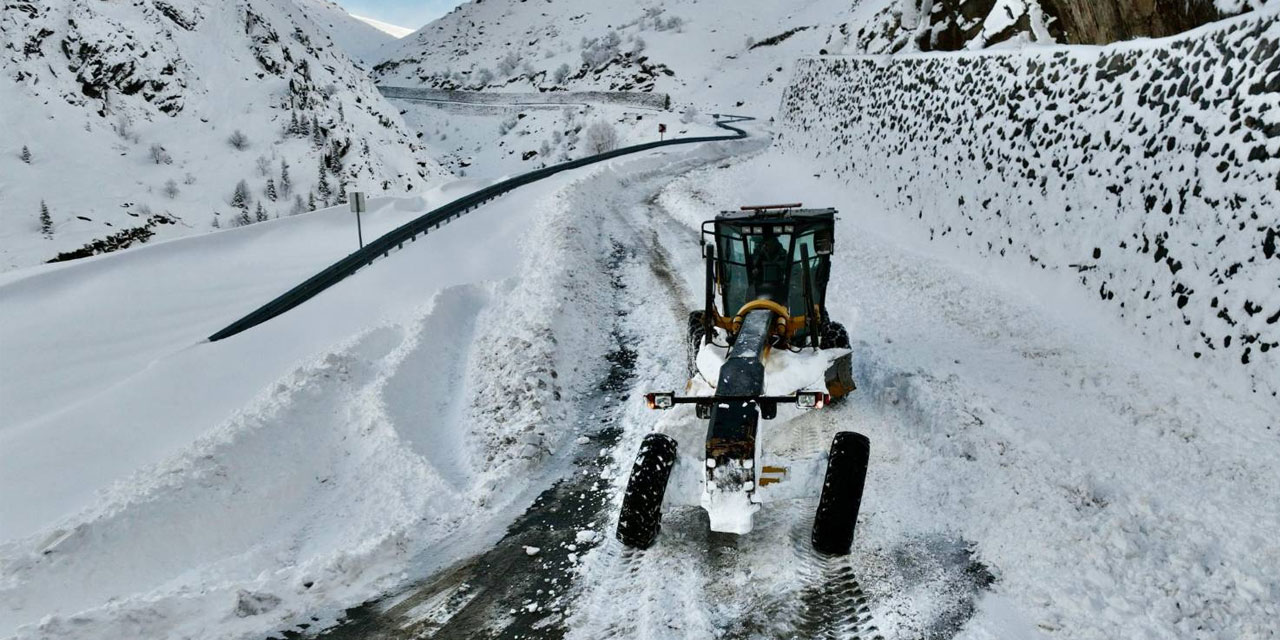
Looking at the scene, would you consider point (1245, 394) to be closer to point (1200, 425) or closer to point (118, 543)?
point (1200, 425)

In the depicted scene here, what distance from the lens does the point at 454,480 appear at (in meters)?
7.66

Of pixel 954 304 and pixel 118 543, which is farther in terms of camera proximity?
pixel 954 304

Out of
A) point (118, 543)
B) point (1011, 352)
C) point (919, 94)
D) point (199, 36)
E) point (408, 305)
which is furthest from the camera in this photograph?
point (199, 36)

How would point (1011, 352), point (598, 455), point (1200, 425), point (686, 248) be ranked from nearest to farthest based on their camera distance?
point (1200, 425), point (598, 455), point (1011, 352), point (686, 248)

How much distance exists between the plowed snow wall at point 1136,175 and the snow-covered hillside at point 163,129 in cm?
2518

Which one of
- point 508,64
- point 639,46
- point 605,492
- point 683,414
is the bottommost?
point 605,492

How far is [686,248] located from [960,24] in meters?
11.0

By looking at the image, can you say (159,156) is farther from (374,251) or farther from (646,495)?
(646,495)

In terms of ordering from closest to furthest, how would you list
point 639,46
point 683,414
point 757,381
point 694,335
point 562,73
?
point 757,381
point 683,414
point 694,335
point 562,73
point 639,46

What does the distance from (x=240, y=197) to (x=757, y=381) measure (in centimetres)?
3121

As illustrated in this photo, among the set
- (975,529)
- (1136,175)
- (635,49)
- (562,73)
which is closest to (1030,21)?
(1136,175)

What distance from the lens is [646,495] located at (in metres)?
5.72

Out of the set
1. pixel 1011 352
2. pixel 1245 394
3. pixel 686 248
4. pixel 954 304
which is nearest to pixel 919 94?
pixel 686 248

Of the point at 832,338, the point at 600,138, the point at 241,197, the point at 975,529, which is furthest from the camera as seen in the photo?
the point at 600,138
